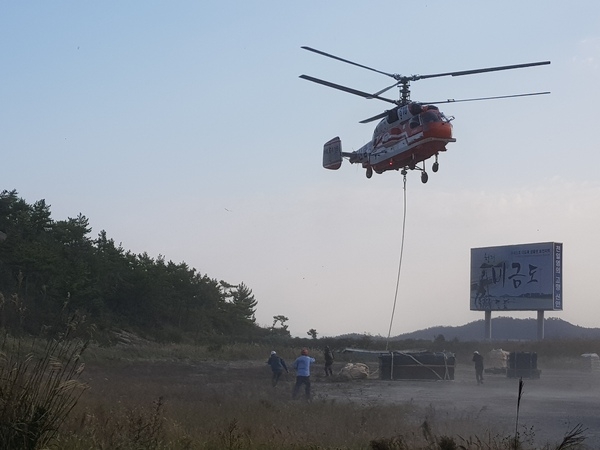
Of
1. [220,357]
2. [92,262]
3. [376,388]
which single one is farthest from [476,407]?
[92,262]

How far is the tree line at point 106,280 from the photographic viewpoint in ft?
192

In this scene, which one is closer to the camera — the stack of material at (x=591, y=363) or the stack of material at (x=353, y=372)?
the stack of material at (x=353, y=372)

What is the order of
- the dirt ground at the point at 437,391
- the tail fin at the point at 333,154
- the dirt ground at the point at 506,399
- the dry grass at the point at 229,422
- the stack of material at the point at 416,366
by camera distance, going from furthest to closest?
1. the stack of material at the point at 416,366
2. the tail fin at the point at 333,154
3. the dirt ground at the point at 437,391
4. the dirt ground at the point at 506,399
5. the dry grass at the point at 229,422

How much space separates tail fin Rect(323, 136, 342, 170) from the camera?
33.3 metres

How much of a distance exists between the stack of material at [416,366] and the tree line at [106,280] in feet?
81.5

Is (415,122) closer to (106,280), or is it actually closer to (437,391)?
(437,391)

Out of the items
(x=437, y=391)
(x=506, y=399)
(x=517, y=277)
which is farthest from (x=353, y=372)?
(x=517, y=277)

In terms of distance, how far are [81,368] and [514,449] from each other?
14.4 ft

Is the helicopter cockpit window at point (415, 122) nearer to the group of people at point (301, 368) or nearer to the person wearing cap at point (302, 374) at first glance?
the group of people at point (301, 368)

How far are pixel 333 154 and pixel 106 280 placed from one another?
3804cm

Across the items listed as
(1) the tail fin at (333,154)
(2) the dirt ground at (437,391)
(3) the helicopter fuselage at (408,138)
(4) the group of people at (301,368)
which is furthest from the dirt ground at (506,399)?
(1) the tail fin at (333,154)

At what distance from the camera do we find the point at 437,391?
30.5m

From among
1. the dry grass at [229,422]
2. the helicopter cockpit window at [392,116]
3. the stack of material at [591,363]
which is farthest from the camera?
the stack of material at [591,363]

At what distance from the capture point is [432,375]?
37.0 m
